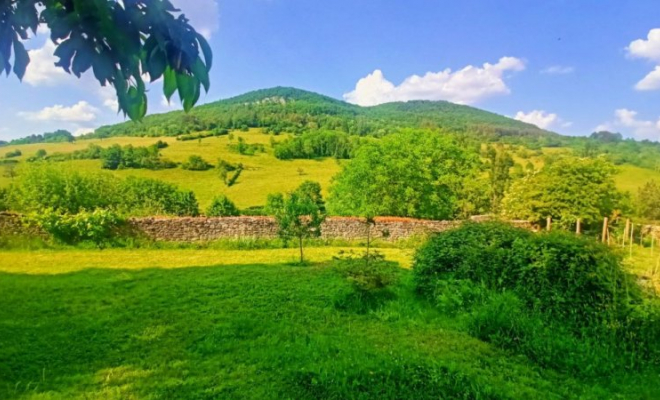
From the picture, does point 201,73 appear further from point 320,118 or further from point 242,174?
point 320,118

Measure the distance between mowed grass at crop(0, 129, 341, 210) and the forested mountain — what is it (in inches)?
235

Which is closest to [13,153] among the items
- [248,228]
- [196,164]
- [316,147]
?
[196,164]

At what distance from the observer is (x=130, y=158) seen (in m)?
54.9

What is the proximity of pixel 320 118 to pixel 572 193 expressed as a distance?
76253 mm

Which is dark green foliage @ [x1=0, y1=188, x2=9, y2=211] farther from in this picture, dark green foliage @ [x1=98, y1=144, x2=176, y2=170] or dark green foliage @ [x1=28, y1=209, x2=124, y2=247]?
dark green foliage @ [x1=98, y1=144, x2=176, y2=170]

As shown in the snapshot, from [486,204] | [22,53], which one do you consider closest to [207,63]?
[22,53]

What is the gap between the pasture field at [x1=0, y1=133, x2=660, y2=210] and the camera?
49094 mm

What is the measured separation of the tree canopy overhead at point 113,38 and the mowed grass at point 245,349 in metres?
3.22

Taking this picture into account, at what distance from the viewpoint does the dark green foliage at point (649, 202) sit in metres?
31.4

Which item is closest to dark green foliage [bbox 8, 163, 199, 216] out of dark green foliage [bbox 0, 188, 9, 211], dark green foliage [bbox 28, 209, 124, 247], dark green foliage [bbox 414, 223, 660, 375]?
dark green foliage [bbox 0, 188, 9, 211]

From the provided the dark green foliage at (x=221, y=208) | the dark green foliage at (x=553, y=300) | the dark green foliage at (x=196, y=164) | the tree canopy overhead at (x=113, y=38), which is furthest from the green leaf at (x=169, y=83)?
the dark green foliage at (x=196, y=164)

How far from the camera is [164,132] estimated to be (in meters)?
76.0

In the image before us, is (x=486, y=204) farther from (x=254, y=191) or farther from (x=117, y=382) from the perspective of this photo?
(x=117, y=382)

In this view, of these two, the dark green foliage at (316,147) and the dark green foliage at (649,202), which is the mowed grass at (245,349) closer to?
the dark green foliage at (649,202)
